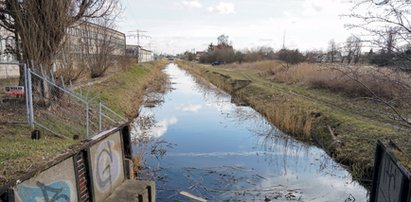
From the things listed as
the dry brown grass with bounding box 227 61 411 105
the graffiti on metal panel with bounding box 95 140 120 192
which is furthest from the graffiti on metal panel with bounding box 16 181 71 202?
Result: the dry brown grass with bounding box 227 61 411 105

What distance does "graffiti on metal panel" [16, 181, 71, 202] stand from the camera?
4.60m

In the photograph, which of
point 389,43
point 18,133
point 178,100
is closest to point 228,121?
point 178,100

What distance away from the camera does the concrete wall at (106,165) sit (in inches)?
255

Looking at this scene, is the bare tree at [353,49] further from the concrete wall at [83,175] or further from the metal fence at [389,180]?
the concrete wall at [83,175]

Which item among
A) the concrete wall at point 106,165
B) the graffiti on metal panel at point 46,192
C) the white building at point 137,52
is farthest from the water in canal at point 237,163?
the white building at point 137,52

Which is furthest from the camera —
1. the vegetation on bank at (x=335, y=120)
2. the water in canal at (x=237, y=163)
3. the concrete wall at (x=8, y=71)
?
the concrete wall at (x=8, y=71)

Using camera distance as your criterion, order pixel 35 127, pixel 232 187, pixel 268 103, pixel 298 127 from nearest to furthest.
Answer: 1. pixel 35 127
2. pixel 232 187
3. pixel 298 127
4. pixel 268 103

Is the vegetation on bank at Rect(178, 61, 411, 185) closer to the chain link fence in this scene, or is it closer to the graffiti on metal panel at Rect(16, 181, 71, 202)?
the graffiti on metal panel at Rect(16, 181, 71, 202)

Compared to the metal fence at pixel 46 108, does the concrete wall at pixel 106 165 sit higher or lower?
lower

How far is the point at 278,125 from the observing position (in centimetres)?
1602

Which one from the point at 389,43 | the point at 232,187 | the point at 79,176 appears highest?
the point at 389,43

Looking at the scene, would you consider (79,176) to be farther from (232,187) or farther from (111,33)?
(111,33)

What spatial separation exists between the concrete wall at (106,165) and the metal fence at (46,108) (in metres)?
0.97

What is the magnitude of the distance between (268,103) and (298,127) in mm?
5305
